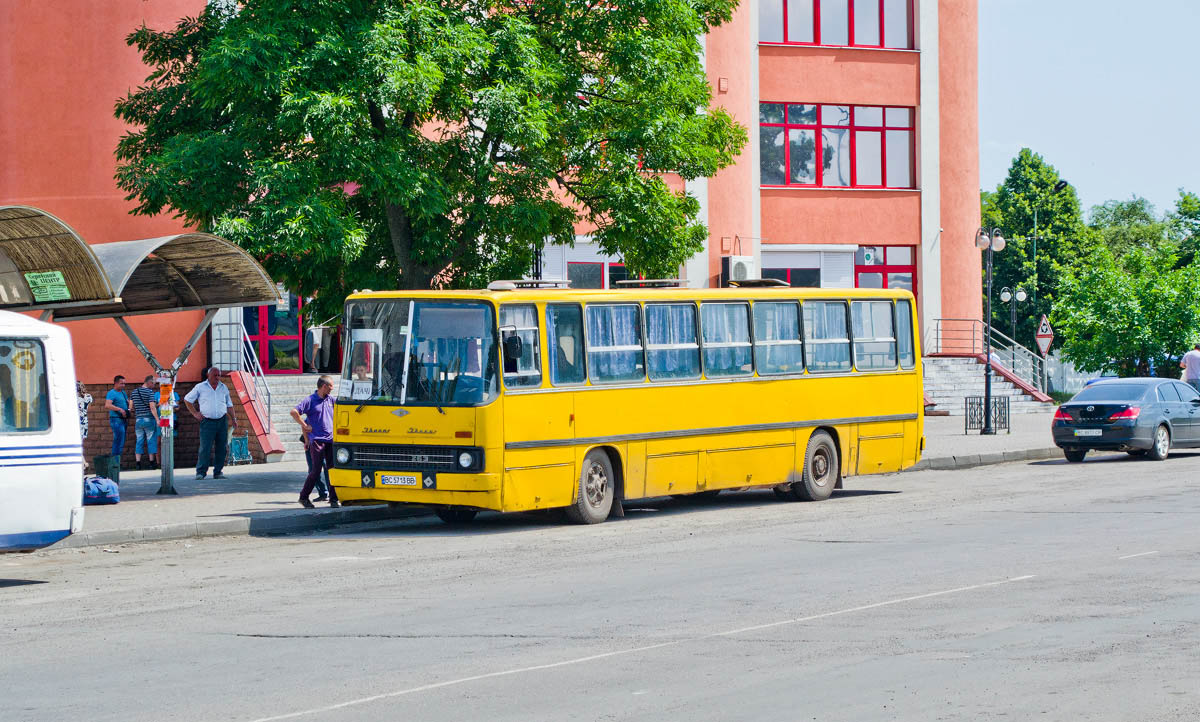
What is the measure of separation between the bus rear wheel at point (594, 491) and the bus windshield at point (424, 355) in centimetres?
174

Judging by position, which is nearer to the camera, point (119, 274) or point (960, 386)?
point (119, 274)

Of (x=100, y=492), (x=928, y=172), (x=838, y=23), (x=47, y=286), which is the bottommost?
(x=100, y=492)

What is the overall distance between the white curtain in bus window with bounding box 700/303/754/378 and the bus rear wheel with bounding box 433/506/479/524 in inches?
137

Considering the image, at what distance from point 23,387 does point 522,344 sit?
5653 millimetres

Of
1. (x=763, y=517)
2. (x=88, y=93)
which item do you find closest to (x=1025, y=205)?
(x=88, y=93)

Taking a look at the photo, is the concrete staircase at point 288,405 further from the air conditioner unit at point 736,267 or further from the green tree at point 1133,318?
the green tree at point 1133,318

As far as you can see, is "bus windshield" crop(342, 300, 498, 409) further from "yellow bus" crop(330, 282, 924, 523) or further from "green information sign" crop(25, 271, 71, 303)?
"green information sign" crop(25, 271, 71, 303)

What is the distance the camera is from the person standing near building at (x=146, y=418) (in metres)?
27.5

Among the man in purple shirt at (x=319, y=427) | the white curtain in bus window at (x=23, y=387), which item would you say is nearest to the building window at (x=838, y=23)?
the man in purple shirt at (x=319, y=427)

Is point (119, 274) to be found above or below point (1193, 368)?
above

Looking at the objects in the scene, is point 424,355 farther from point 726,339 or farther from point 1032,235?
point 1032,235

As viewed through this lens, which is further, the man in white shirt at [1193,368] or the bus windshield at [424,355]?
the man in white shirt at [1193,368]

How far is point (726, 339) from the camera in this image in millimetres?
19719

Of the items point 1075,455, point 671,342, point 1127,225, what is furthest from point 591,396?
point 1127,225
